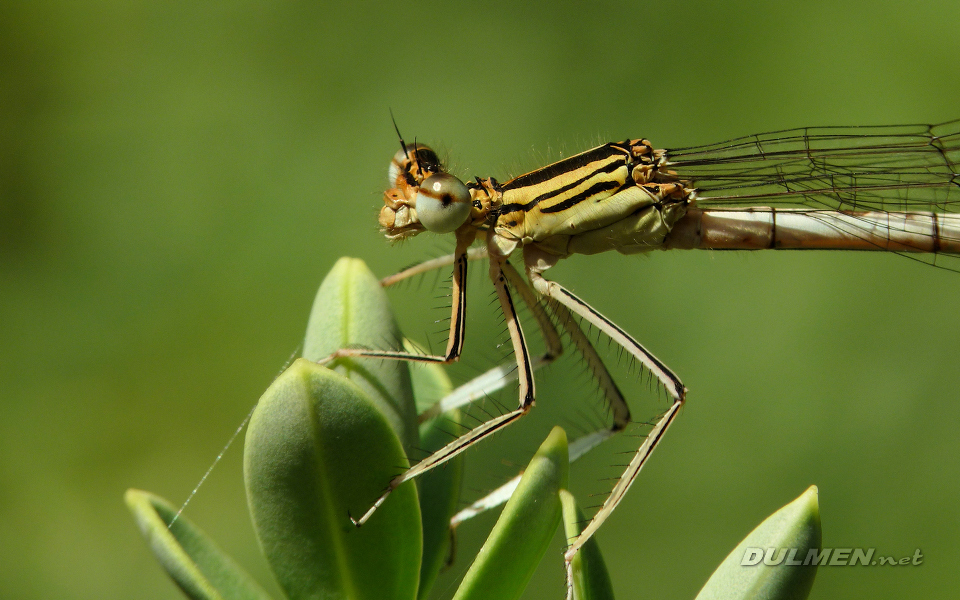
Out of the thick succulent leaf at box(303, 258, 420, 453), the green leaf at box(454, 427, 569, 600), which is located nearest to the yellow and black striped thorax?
the thick succulent leaf at box(303, 258, 420, 453)

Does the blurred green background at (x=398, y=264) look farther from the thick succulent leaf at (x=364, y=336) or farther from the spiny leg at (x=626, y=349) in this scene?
the thick succulent leaf at (x=364, y=336)

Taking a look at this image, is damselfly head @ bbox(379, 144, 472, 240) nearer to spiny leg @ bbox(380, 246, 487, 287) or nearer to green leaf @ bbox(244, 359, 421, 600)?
spiny leg @ bbox(380, 246, 487, 287)

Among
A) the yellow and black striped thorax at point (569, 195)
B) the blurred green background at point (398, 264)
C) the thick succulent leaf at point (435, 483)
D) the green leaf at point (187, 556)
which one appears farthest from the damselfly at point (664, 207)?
the green leaf at point (187, 556)

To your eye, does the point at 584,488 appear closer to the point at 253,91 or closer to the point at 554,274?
the point at 554,274

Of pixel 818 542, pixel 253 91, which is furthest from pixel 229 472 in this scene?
pixel 818 542

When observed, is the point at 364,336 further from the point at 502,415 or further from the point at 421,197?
the point at 421,197

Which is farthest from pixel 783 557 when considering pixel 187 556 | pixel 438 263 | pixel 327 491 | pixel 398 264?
pixel 398 264
